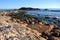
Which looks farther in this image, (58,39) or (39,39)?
(58,39)

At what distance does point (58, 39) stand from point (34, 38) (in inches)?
141

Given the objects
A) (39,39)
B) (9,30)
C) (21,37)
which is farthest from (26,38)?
(9,30)

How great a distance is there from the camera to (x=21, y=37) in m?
16.7

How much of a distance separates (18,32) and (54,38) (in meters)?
4.34

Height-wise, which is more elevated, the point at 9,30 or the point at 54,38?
the point at 9,30

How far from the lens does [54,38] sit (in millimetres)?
18891

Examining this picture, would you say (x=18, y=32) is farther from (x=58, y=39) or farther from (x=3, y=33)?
(x=58, y=39)

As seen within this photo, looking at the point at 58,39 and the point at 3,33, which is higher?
the point at 3,33

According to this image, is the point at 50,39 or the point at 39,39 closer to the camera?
the point at 39,39

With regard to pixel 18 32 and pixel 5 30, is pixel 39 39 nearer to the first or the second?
pixel 18 32

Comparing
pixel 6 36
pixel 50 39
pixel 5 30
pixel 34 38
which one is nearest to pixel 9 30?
pixel 5 30

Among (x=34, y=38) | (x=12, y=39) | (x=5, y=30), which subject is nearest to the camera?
(x=12, y=39)

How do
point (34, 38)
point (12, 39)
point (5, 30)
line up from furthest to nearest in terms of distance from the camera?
→ point (5, 30) < point (34, 38) < point (12, 39)

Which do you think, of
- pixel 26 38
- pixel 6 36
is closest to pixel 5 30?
pixel 6 36
